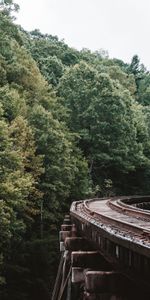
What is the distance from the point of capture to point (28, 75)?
40812 millimetres

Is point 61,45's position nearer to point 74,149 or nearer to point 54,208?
point 74,149

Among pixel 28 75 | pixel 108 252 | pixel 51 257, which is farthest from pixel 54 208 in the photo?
pixel 108 252

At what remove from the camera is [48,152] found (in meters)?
33.9

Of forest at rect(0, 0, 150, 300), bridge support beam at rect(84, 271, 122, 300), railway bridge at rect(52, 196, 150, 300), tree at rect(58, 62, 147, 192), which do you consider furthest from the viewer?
tree at rect(58, 62, 147, 192)

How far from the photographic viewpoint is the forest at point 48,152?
26922 mm

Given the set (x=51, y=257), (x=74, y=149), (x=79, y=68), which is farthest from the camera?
(x=79, y=68)

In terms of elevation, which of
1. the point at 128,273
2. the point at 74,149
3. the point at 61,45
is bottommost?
the point at 128,273

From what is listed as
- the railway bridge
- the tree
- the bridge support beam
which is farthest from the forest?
the bridge support beam

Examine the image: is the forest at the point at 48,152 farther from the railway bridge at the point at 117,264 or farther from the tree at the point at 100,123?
the railway bridge at the point at 117,264

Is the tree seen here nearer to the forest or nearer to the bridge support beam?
the forest

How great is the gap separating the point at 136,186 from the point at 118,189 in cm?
294

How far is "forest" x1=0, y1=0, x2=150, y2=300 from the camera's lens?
26.9 meters

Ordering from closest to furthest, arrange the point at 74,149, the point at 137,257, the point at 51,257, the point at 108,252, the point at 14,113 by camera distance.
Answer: the point at 137,257
the point at 108,252
the point at 51,257
the point at 14,113
the point at 74,149

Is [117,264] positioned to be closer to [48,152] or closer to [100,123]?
[48,152]
